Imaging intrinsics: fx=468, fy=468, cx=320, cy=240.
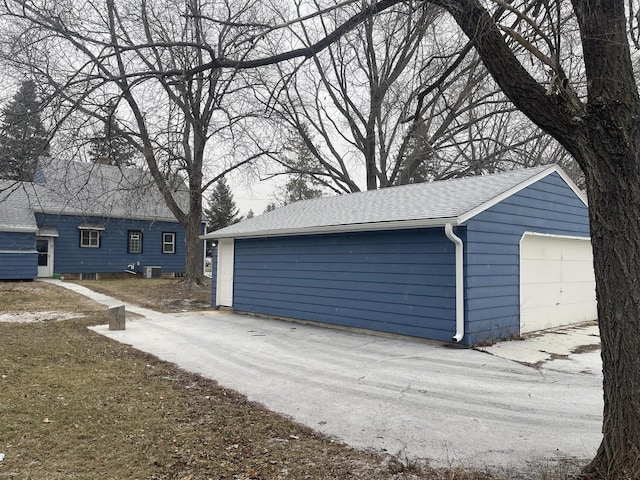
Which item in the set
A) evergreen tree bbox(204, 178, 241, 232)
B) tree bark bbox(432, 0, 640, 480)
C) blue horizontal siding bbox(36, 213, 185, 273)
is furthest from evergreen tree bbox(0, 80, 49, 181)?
evergreen tree bbox(204, 178, 241, 232)

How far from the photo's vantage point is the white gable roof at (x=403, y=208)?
8508mm

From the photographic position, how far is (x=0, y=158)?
5531 mm

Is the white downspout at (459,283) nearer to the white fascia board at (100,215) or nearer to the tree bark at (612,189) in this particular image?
the tree bark at (612,189)

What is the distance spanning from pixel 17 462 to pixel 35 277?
19.6 m

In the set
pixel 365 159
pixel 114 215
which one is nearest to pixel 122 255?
pixel 114 215

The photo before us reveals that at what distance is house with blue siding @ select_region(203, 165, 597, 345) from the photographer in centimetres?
827

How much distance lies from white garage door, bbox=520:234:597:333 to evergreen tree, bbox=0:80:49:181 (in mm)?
8386

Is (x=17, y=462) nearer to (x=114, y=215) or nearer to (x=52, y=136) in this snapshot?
(x=52, y=136)

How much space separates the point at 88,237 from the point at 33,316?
1263cm

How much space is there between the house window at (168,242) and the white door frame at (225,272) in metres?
12.3

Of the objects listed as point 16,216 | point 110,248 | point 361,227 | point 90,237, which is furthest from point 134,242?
point 361,227

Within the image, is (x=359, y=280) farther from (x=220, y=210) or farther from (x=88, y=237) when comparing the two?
(x=220, y=210)

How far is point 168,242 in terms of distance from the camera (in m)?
25.8

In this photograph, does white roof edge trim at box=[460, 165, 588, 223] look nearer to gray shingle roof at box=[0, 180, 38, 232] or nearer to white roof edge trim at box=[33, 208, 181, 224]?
white roof edge trim at box=[33, 208, 181, 224]
